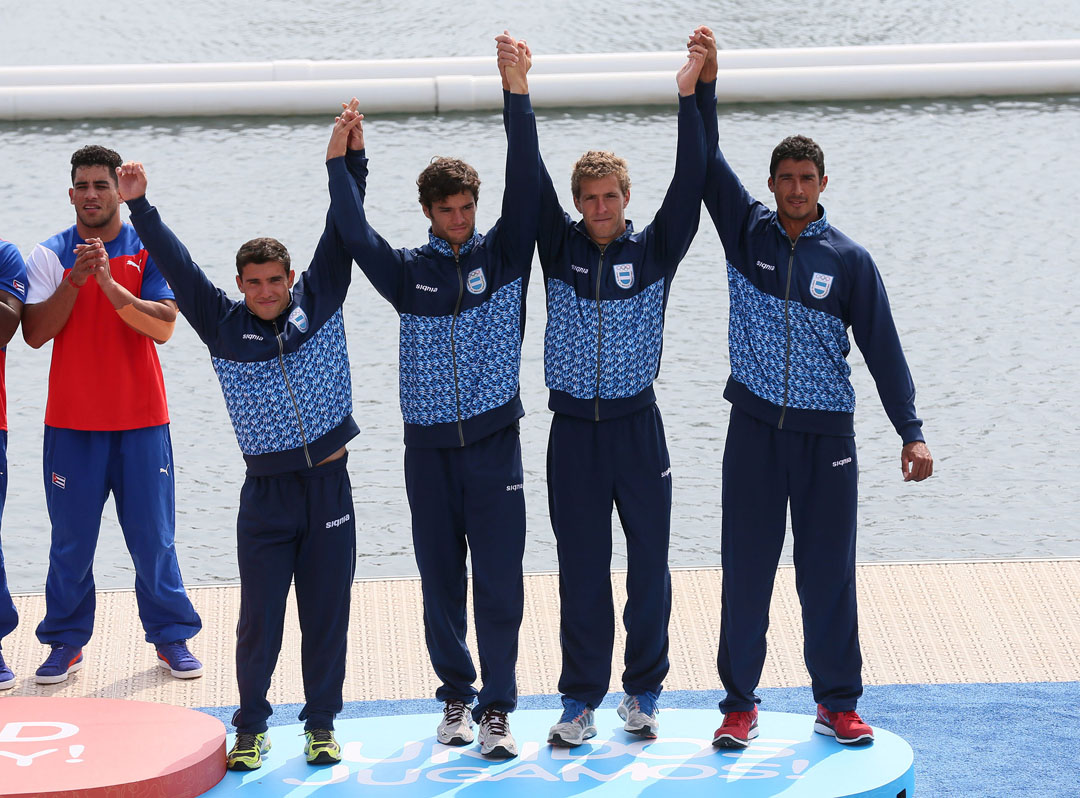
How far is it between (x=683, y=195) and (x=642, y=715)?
1490 mm

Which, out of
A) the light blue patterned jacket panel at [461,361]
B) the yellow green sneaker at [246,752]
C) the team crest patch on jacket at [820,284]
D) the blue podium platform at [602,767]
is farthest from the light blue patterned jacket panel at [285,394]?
the team crest patch on jacket at [820,284]

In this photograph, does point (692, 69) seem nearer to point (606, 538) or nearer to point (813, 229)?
point (813, 229)

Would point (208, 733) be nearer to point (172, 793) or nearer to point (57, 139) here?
point (172, 793)

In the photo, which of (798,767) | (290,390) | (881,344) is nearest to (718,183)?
(881,344)

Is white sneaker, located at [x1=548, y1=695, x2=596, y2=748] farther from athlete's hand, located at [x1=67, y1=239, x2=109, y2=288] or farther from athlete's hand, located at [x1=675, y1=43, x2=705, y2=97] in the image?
athlete's hand, located at [x1=67, y1=239, x2=109, y2=288]

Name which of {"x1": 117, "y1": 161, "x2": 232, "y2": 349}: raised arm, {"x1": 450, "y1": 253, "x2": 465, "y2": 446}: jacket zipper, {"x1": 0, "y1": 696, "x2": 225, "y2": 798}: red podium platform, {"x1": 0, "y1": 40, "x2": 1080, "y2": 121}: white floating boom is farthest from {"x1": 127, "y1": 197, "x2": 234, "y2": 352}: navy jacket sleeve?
{"x1": 0, "y1": 40, "x2": 1080, "y2": 121}: white floating boom

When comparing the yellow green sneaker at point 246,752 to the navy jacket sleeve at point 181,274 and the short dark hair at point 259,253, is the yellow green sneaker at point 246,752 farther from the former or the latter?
the short dark hair at point 259,253

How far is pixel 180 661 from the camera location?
4.87 meters

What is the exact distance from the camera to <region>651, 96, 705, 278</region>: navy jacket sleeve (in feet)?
12.9

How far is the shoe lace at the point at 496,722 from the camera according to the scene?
4.01 meters

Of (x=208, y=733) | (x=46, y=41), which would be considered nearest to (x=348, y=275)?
(x=208, y=733)

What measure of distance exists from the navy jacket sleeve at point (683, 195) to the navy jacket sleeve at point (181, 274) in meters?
1.22

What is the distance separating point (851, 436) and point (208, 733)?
1.99m

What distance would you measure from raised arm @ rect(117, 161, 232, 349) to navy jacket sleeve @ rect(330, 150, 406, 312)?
1.26ft
